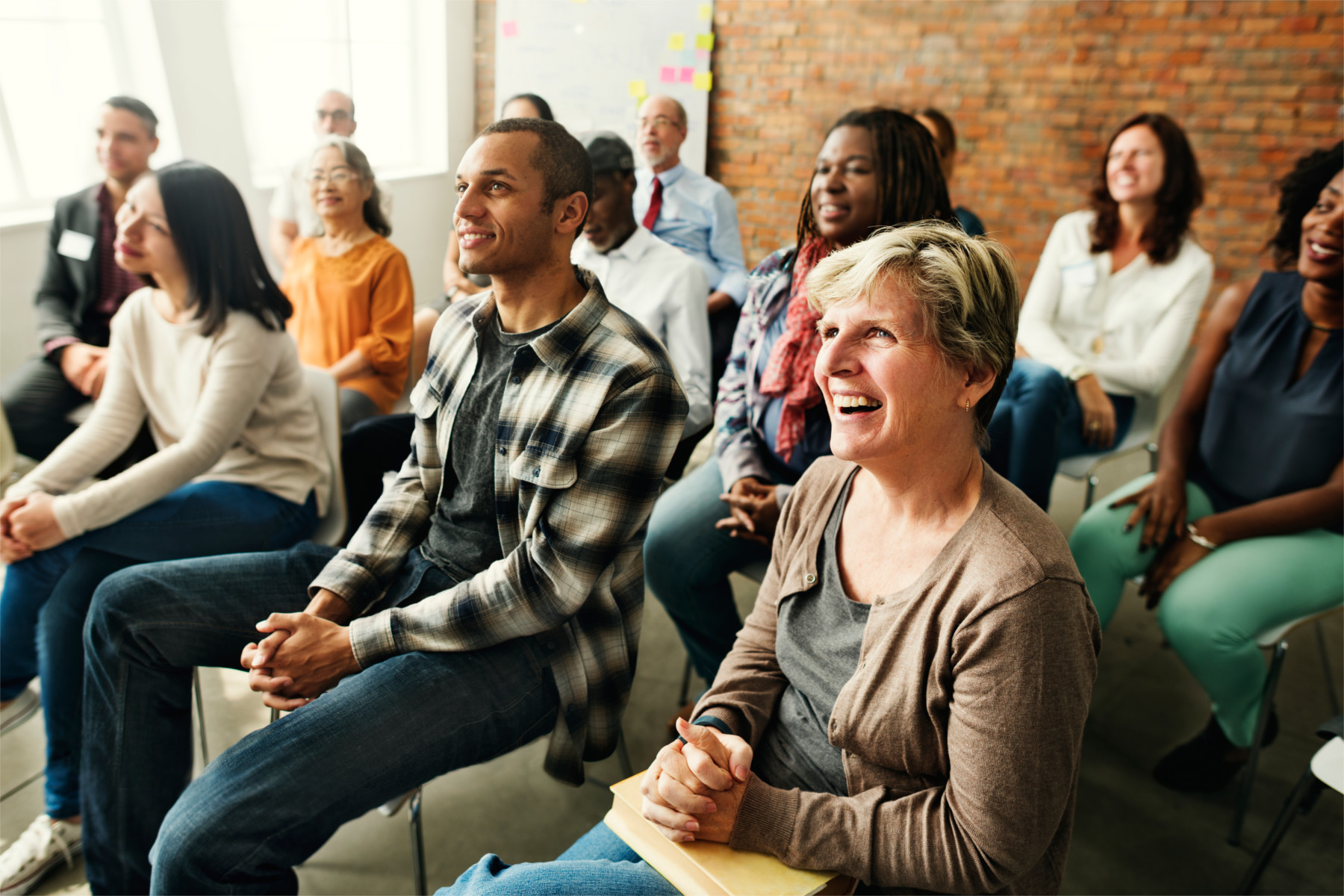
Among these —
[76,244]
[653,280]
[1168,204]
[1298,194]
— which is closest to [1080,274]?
[1168,204]

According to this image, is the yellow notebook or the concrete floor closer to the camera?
the yellow notebook

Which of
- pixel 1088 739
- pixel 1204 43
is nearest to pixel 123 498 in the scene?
pixel 1088 739

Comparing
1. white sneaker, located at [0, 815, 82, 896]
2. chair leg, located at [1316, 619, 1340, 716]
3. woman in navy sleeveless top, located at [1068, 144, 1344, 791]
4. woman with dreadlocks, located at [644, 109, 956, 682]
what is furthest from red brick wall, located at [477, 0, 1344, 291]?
white sneaker, located at [0, 815, 82, 896]

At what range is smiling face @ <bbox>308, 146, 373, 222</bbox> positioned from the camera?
73.6 inches

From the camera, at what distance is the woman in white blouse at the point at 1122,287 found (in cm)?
252

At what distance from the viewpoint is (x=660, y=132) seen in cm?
247

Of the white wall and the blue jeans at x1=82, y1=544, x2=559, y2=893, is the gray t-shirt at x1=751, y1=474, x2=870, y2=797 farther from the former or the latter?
the white wall

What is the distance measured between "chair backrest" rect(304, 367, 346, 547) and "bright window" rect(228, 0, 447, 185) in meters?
0.50

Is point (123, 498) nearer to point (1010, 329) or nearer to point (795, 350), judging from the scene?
point (795, 350)

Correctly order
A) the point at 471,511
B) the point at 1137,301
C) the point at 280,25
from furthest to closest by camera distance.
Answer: the point at 1137,301, the point at 280,25, the point at 471,511

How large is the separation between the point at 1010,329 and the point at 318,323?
1702 millimetres

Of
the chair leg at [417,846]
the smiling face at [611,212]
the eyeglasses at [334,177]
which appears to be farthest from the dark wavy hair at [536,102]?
Answer: the chair leg at [417,846]

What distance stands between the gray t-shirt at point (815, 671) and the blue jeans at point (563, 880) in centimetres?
24

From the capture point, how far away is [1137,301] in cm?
267
